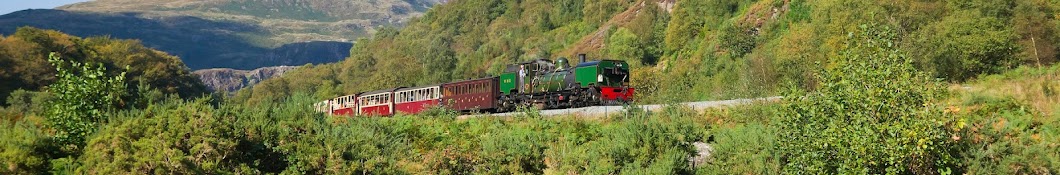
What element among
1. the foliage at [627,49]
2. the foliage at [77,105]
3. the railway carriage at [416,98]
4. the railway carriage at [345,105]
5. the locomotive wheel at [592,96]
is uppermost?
the foliage at [627,49]

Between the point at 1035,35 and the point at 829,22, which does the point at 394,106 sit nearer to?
the point at 829,22

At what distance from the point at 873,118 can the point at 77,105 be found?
15.9 meters

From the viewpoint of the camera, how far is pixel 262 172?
1970 centimetres

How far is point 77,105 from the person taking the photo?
1894 cm

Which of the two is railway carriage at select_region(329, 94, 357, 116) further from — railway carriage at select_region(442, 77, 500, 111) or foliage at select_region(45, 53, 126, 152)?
foliage at select_region(45, 53, 126, 152)

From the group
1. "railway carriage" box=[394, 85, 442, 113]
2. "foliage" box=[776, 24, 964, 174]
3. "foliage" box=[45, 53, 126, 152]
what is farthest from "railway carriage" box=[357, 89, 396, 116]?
"foliage" box=[776, 24, 964, 174]

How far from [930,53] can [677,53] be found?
54.4m

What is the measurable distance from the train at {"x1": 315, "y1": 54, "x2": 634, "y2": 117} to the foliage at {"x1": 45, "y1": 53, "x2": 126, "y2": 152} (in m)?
17.4

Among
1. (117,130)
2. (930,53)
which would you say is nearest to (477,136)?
(117,130)

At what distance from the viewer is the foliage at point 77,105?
18.7 m

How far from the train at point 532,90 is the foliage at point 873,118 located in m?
20.6

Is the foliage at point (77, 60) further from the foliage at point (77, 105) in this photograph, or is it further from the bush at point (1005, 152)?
the bush at point (1005, 152)

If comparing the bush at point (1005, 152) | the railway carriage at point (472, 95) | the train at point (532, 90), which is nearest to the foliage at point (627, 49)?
the train at point (532, 90)

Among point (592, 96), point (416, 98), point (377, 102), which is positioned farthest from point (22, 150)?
point (377, 102)
